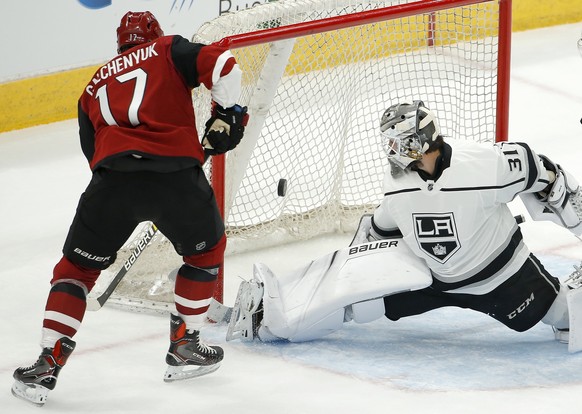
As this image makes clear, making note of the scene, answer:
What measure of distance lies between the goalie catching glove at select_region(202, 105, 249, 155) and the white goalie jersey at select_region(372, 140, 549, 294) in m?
0.51

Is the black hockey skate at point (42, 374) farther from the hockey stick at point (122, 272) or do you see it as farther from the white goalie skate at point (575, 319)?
the white goalie skate at point (575, 319)

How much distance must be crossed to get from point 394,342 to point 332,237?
0.98 meters

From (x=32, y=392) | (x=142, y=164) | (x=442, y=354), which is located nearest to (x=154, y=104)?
(x=142, y=164)

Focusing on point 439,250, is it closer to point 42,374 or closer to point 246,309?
point 246,309

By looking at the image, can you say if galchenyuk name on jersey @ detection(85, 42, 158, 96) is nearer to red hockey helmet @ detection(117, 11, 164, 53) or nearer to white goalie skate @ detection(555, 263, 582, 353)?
red hockey helmet @ detection(117, 11, 164, 53)

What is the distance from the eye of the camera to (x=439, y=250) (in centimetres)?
383

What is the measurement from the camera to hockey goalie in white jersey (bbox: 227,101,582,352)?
378 centimetres

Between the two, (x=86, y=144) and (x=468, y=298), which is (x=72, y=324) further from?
Answer: (x=468, y=298)

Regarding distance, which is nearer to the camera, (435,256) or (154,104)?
(154,104)

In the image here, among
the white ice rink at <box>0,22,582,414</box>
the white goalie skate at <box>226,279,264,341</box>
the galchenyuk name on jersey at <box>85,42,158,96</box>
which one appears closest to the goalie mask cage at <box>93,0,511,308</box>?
the white ice rink at <box>0,22,582,414</box>

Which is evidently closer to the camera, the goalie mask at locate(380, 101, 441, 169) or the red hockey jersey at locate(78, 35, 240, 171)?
the red hockey jersey at locate(78, 35, 240, 171)

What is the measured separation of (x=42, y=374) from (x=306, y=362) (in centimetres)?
78

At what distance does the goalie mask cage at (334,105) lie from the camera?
4543 millimetres

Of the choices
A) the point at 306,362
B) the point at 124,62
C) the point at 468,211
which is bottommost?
the point at 306,362
